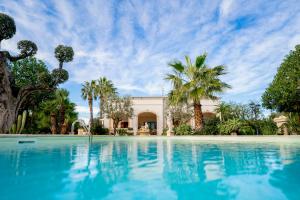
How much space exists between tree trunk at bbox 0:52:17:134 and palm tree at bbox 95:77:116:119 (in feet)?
35.6

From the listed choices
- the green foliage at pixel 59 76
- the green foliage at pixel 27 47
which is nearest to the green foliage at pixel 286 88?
the green foliage at pixel 59 76

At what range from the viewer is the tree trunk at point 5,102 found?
722 inches

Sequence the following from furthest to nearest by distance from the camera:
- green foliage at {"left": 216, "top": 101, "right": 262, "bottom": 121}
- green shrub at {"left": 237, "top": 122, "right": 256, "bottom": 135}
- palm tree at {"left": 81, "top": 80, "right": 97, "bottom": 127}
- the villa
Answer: the villa → palm tree at {"left": 81, "top": 80, "right": 97, "bottom": 127} → green foliage at {"left": 216, "top": 101, "right": 262, "bottom": 121} → green shrub at {"left": 237, "top": 122, "right": 256, "bottom": 135}

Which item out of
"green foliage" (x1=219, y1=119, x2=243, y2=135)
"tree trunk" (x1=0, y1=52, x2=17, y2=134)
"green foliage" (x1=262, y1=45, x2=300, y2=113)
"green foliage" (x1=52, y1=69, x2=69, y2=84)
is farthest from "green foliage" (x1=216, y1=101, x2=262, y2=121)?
"tree trunk" (x1=0, y1=52, x2=17, y2=134)

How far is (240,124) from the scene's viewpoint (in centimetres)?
1680

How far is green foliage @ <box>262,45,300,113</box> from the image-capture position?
58.1ft

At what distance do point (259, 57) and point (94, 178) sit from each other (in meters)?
19.0

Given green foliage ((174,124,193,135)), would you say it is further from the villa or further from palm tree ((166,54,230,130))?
the villa

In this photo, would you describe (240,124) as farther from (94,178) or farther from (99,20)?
(94,178)

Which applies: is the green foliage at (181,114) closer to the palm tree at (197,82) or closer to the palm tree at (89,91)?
the palm tree at (89,91)

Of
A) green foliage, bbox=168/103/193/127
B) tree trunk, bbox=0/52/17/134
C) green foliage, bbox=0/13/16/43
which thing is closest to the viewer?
green foliage, bbox=0/13/16/43

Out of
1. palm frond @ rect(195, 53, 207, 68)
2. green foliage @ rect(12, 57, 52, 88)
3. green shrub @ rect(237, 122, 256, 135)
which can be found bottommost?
green shrub @ rect(237, 122, 256, 135)

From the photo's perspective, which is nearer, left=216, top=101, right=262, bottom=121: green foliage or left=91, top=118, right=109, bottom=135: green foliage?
left=216, top=101, right=262, bottom=121: green foliage

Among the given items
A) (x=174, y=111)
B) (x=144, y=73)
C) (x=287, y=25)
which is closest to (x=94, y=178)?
(x=287, y=25)
